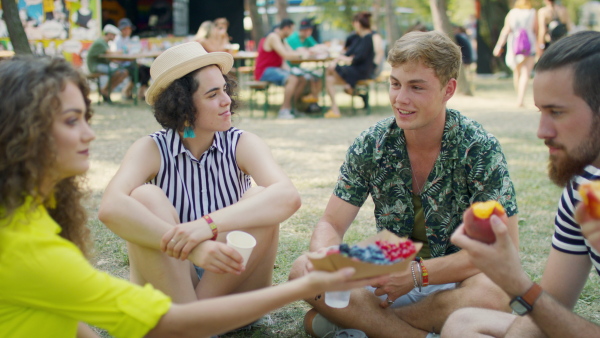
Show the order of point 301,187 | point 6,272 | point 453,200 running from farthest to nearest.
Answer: point 301,187, point 453,200, point 6,272

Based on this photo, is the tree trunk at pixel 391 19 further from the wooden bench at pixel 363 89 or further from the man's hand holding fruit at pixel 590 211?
the man's hand holding fruit at pixel 590 211

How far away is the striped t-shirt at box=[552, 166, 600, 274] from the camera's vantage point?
7.29 feet

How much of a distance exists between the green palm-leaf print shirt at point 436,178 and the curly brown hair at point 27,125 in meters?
1.65

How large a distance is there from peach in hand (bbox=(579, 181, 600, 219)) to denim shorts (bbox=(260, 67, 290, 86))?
1022cm

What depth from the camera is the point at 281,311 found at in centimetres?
353

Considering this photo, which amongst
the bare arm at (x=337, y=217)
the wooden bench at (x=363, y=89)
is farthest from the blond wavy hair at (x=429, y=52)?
the wooden bench at (x=363, y=89)

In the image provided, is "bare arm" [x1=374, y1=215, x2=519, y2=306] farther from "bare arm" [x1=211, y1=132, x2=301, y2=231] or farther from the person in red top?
the person in red top

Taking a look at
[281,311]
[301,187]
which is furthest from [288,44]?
[281,311]

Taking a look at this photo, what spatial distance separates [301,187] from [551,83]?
14.3ft

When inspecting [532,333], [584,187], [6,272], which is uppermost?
[584,187]

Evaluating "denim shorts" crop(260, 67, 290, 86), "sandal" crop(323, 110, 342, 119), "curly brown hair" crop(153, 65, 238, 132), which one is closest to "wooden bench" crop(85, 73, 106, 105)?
"denim shorts" crop(260, 67, 290, 86)

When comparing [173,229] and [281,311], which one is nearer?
[173,229]

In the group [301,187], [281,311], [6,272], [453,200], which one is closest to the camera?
[6,272]

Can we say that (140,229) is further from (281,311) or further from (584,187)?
(584,187)
